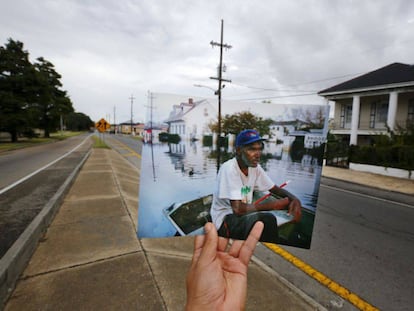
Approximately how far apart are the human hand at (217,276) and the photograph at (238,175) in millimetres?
188

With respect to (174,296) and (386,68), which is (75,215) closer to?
(174,296)

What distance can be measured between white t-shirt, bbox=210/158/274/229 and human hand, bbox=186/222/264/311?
255mm

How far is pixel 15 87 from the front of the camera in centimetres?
2447

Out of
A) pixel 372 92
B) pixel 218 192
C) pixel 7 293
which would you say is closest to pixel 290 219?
pixel 218 192

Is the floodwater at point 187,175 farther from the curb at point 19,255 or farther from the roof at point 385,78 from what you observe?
the roof at point 385,78

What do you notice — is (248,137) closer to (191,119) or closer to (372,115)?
(191,119)

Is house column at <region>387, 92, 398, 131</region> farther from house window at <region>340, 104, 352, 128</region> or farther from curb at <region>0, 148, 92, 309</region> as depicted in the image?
curb at <region>0, 148, 92, 309</region>

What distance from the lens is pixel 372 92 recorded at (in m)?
14.3

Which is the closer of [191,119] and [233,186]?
[233,186]


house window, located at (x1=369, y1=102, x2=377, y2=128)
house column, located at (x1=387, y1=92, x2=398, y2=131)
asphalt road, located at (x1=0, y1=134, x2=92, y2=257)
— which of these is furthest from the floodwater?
house window, located at (x1=369, y1=102, x2=377, y2=128)

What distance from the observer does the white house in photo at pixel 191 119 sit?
196cm

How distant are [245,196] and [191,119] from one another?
835mm

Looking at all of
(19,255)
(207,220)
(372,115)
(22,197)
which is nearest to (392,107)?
(372,115)

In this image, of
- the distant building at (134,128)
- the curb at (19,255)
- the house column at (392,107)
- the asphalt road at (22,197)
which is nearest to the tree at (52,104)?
the distant building at (134,128)
